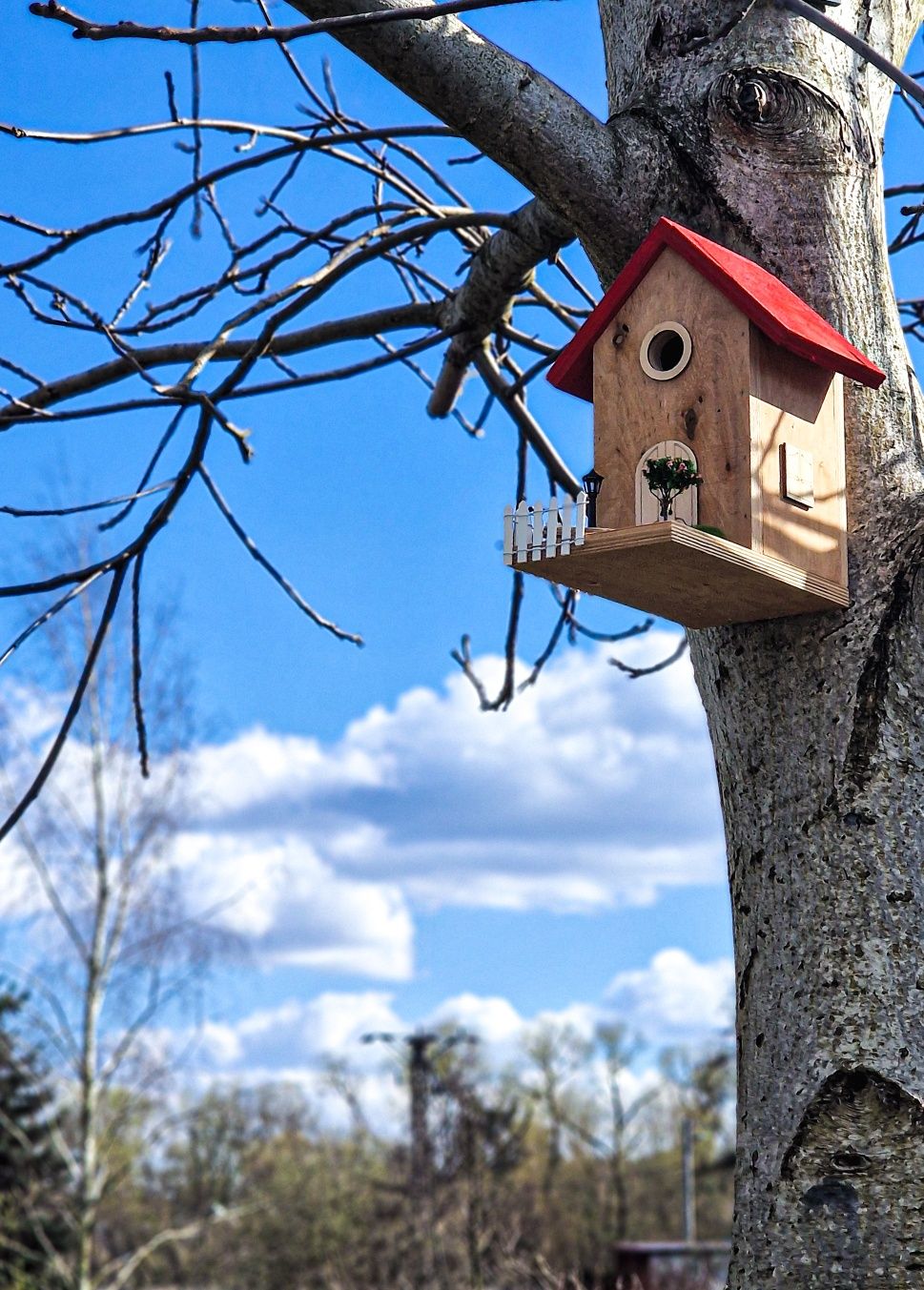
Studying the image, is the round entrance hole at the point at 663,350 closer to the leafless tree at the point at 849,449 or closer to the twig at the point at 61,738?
the leafless tree at the point at 849,449

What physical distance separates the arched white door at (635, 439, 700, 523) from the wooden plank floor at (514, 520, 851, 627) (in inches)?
5.0

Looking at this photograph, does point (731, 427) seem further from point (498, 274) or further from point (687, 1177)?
point (687, 1177)

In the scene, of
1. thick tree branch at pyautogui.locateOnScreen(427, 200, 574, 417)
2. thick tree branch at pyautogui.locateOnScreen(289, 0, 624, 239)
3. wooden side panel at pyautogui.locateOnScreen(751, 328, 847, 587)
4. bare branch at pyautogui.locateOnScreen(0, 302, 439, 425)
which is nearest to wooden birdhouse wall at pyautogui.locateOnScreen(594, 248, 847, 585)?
wooden side panel at pyautogui.locateOnScreen(751, 328, 847, 587)

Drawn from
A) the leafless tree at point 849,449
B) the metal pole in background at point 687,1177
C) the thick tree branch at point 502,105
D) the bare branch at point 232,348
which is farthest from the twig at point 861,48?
the metal pole in background at point 687,1177

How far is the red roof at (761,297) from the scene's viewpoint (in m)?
2.14

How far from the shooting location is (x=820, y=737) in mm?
2012

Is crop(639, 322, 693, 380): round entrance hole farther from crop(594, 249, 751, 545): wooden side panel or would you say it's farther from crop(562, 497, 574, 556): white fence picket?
crop(562, 497, 574, 556): white fence picket

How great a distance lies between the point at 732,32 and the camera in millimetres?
2441

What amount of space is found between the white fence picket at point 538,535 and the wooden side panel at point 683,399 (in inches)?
9.7

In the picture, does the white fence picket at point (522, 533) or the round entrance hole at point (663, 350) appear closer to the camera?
the white fence picket at point (522, 533)

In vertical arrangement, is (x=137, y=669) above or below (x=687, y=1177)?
above

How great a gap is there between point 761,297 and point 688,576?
0.48 meters

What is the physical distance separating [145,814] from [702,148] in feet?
39.3

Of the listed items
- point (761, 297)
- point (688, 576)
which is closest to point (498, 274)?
point (761, 297)
